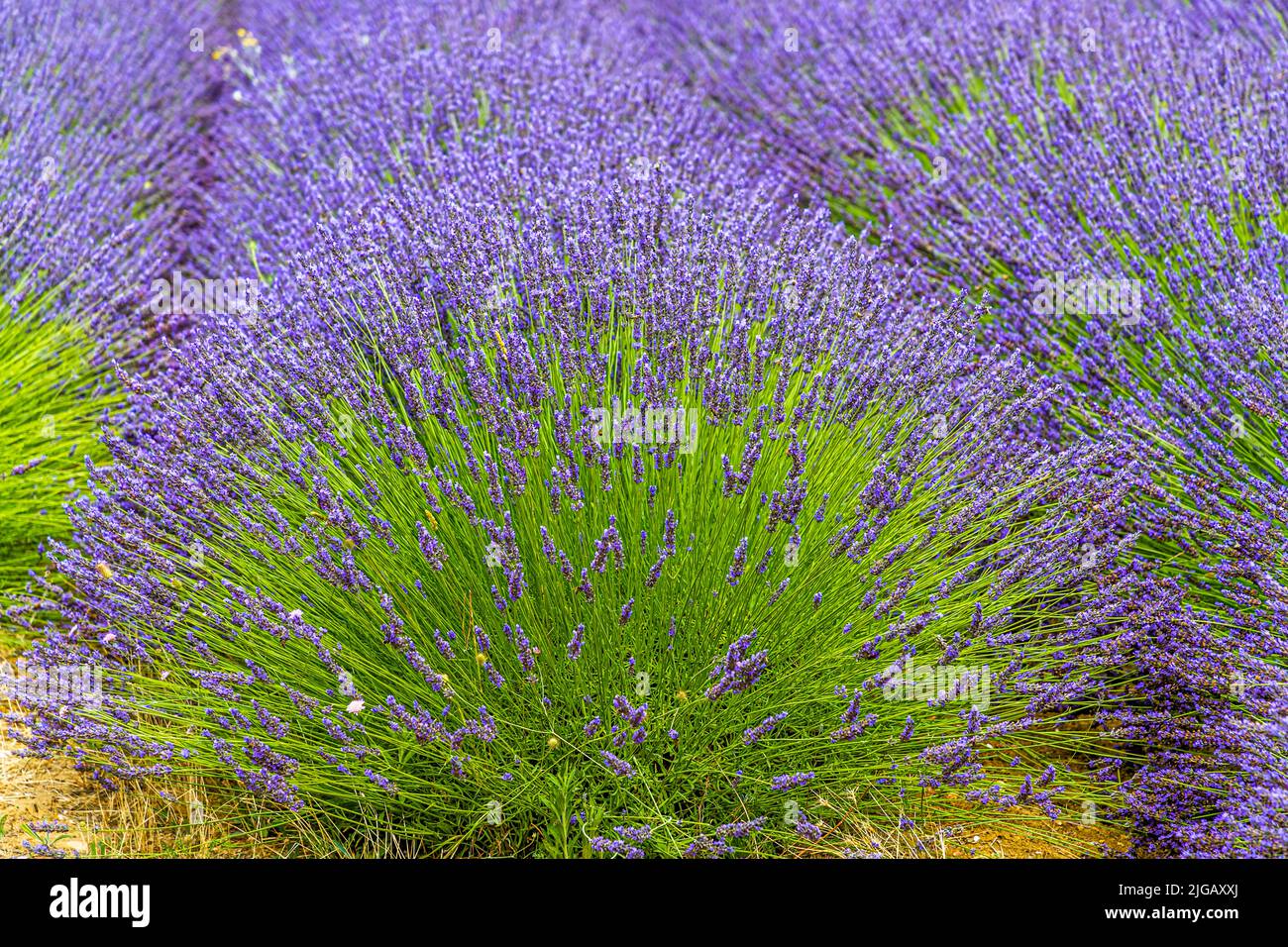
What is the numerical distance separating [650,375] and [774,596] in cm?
52

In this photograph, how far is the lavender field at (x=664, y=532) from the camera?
2.12 metres

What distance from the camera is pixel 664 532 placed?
2.20 metres

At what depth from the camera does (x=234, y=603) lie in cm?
229

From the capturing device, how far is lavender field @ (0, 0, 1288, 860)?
2.12 metres
